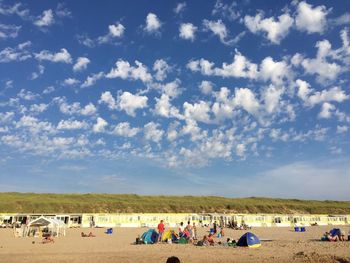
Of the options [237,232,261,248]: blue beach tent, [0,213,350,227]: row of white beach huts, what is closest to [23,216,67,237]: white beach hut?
[0,213,350,227]: row of white beach huts

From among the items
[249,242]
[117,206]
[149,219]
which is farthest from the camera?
[117,206]

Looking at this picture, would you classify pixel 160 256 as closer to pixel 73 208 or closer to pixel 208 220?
pixel 208 220

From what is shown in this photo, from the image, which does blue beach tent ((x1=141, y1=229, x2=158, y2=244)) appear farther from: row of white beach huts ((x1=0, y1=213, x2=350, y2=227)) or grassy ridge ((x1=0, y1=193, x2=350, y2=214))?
grassy ridge ((x1=0, y1=193, x2=350, y2=214))

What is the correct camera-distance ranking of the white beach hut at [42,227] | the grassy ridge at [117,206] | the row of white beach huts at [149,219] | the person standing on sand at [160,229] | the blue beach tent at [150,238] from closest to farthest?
the blue beach tent at [150,238] → the person standing on sand at [160,229] → the white beach hut at [42,227] → the row of white beach huts at [149,219] → the grassy ridge at [117,206]

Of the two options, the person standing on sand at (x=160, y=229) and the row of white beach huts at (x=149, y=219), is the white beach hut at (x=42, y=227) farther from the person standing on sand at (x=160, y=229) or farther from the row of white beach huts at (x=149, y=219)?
the row of white beach huts at (x=149, y=219)

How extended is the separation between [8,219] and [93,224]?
1546cm

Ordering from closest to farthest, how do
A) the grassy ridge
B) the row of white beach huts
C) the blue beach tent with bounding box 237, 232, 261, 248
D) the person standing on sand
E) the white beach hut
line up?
the blue beach tent with bounding box 237, 232, 261, 248
the person standing on sand
the white beach hut
the row of white beach huts
the grassy ridge

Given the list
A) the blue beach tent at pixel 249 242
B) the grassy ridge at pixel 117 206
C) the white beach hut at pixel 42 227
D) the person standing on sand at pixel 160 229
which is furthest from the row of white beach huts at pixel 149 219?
the blue beach tent at pixel 249 242

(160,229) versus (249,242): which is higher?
(160,229)

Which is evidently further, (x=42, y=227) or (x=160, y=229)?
(x=42, y=227)

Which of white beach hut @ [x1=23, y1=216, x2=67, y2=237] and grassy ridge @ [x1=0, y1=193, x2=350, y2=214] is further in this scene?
grassy ridge @ [x1=0, y1=193, x2=350, y2=214]

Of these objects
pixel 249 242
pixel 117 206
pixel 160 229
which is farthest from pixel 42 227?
pixel 117 206

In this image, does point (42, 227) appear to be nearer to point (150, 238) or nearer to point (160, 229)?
point (150, 238)

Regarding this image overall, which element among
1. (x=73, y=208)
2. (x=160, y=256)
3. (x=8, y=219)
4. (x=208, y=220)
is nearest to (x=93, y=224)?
(x=8, y=219)
